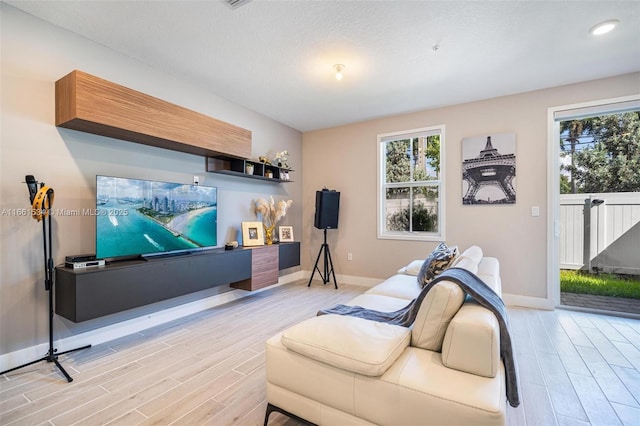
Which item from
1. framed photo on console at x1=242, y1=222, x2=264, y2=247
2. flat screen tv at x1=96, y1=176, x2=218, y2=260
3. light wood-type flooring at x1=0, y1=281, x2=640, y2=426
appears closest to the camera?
light wood-type flooring at x1=0, y1=281, x2=640, y2=426

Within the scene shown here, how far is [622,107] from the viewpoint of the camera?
3.20 metres

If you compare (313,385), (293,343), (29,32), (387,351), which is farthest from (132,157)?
(387,351)

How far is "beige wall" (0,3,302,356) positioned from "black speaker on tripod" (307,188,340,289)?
2308 mm

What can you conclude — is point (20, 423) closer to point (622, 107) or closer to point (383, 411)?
point (383, 411)

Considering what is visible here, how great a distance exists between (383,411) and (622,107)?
427 cm

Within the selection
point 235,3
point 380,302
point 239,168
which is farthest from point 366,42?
point 380,302

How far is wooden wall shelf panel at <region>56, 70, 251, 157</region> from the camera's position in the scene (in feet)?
7.27

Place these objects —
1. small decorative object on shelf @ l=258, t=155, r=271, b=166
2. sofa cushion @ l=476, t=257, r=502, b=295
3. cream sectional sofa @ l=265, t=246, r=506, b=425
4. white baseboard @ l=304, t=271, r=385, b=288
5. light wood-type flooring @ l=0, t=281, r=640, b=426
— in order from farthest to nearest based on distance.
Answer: white baseboard @ l=304, t=271, r=385, b=288
small decorative object on shelf @ l=258, t=155, r=271, b=166
sofa cushion @ l=476, t=257, r=502, b=295
light wood-type flooring @ l=0, t=281, r=640, b=426
cream sectional sofa @ l=265, t=246, r=506, b=425

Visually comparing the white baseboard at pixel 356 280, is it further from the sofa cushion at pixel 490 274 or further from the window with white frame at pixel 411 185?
the sofa cushion at pixel 490 274

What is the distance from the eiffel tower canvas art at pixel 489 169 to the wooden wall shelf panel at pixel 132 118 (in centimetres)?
321

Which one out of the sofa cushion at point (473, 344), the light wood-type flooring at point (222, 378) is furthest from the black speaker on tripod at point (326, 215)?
the sofa cushion at point (473, 344)

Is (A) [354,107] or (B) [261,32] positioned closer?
(B) [261,32]

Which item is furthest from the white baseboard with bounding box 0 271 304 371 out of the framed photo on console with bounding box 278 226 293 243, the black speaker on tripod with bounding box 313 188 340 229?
the black speaker on tripod with bounding box 313 188 340 229

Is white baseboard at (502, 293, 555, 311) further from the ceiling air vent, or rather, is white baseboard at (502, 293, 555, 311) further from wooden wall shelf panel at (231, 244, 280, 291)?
the ceiling air vent
